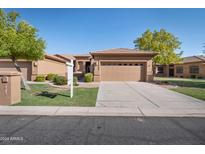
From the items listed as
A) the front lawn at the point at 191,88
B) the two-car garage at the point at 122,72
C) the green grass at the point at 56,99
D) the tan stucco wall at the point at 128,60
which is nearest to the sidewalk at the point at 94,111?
the green grass at the point at 56,99

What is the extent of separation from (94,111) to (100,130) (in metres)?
2.39

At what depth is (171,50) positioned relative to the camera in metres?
34.6

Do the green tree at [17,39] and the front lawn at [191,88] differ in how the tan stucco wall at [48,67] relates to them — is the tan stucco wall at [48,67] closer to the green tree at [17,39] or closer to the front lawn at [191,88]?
the green tree at [17,39]

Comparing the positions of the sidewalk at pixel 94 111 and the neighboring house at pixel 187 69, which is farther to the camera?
the neighboring house at pixel 187 69

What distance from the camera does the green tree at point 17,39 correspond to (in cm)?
1191

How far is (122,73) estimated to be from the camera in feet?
77.7

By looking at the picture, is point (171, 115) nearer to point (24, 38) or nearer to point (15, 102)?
point (15, 102)

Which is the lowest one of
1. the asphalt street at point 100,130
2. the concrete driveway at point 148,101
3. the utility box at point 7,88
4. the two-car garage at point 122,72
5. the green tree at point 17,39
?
the asphalt street at point 100,130

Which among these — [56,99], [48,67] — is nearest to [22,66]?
[48,67]

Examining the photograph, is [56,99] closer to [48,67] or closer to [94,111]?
[94,111]

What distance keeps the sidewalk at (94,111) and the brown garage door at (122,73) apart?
611 inches
